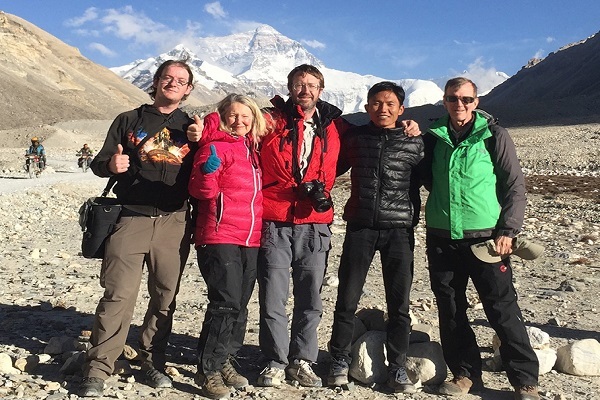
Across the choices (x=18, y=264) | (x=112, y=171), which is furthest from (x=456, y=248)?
(x=18, y=264)

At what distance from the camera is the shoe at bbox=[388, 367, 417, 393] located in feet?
16.6

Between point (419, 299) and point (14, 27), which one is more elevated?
point (14, 27)

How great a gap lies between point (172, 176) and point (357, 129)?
166 centimetres

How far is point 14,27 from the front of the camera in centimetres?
14112

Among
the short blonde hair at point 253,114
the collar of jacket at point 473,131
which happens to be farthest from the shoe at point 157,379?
the collar of jacket at point 473,131

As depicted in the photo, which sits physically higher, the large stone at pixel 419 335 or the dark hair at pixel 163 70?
the dark hair at pixel 163 70

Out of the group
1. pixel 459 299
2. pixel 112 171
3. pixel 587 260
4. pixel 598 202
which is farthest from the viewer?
pixel 598 202

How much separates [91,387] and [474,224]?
3.32m

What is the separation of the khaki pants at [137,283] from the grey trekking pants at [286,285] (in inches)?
29.7

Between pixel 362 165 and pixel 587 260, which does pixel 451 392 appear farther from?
pixel 587 260

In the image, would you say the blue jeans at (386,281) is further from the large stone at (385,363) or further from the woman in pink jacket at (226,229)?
the woman in pink jacket at (226,229)

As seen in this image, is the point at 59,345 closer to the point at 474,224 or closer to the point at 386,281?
the point at 386,281

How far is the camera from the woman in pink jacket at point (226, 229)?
16.2 ft

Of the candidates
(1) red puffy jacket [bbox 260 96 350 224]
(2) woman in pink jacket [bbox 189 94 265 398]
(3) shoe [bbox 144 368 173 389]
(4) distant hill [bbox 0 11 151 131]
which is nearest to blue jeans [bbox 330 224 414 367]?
(1) red puffy jacket [bbox 260 96 350 224]
